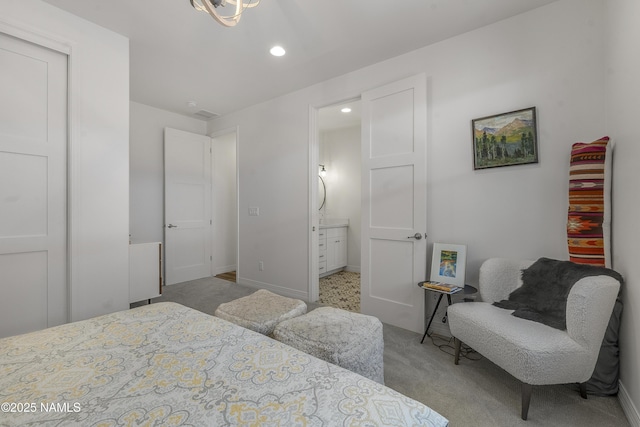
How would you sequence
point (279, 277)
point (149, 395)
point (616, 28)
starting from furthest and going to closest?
point (279, 277), point (616, 28), point (149, 395)

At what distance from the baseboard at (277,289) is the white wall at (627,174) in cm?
270

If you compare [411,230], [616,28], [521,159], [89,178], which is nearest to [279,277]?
[411,230]

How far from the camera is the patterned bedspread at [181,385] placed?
0.71m

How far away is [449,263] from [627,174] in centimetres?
122

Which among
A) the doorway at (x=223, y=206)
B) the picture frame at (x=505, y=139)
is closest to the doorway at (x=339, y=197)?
the doorway at (x=223, y=206)

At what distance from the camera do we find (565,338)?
152 cm

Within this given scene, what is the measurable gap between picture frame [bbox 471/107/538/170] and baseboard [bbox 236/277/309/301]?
7.81 feet

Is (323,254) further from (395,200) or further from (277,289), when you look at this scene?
(395,200)

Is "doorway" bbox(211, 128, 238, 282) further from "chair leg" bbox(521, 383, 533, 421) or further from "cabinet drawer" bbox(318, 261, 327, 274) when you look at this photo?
"chair leg" bbox(521, 383, 533, 421)

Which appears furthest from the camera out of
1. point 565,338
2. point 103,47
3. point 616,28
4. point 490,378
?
point 103,47

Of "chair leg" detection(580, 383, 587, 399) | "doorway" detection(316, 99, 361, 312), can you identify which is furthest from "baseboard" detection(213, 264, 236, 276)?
"chair leg" detection(580, 383, 587, 399)

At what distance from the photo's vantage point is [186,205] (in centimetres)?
445

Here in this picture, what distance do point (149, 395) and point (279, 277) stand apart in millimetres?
3031

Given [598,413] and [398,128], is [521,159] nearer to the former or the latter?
[398,128]
